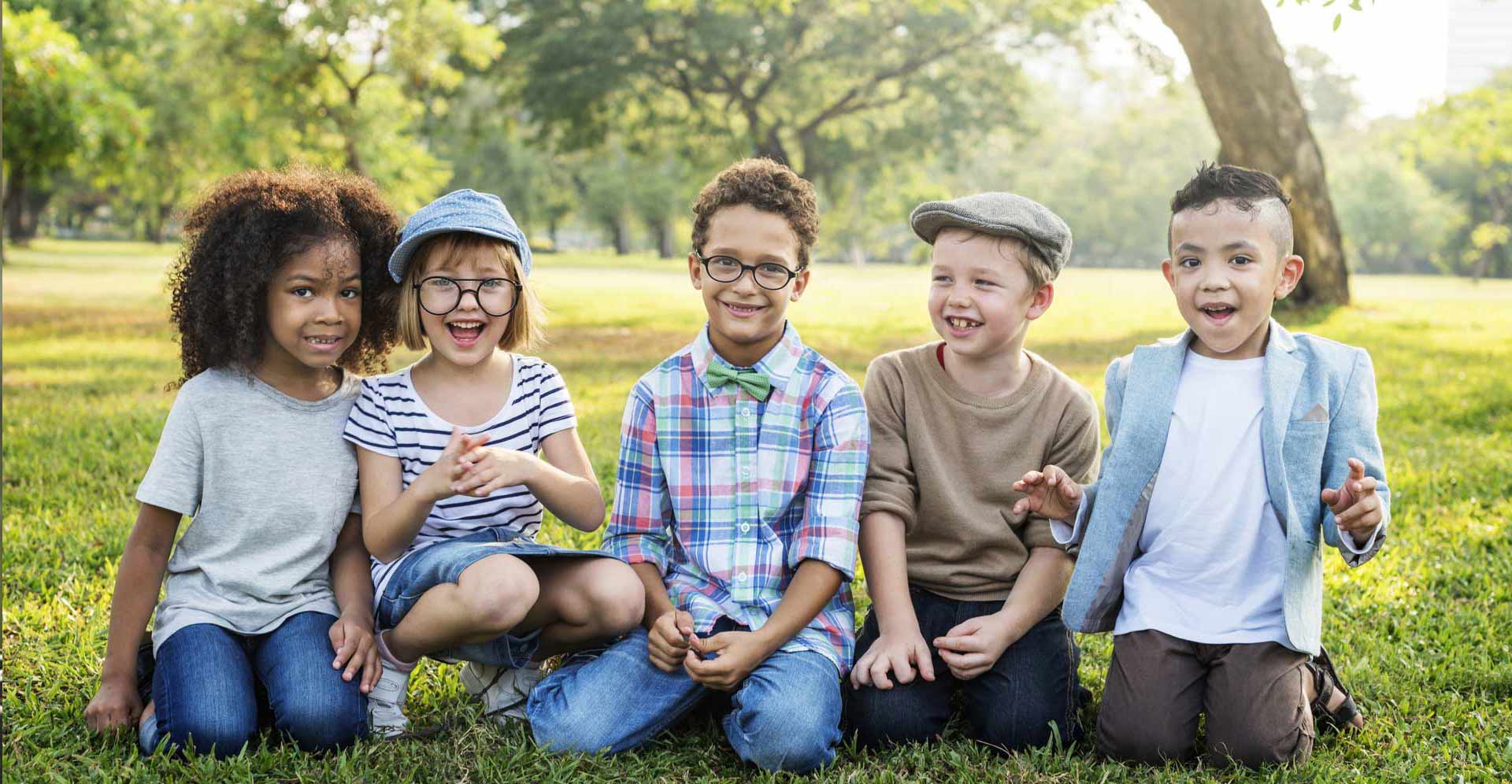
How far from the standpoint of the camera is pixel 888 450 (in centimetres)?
310

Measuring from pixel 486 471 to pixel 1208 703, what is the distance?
71.4 inches

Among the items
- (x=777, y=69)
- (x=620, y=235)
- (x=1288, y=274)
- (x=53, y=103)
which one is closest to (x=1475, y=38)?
(x=620, y=235)

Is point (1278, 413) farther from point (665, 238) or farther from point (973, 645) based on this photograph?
point (665, 238)

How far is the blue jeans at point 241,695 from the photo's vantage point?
8.81ft

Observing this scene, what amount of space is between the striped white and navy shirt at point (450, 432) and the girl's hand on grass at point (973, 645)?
1114 millimetres

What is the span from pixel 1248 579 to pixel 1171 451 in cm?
36

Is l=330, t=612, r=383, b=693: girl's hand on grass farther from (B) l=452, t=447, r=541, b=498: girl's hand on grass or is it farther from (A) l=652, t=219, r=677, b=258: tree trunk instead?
(A) l=652, t=219, r=677, b=258: tree trunk

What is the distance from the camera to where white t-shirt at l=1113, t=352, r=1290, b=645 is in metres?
2.82

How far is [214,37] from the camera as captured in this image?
2081cm

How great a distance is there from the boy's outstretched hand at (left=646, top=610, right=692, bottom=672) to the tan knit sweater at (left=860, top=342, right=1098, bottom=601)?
0.58m

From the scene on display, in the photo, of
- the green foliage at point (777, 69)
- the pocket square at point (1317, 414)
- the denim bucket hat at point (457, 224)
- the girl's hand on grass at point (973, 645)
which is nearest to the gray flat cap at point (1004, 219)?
the pocket square at point (1317, 414)

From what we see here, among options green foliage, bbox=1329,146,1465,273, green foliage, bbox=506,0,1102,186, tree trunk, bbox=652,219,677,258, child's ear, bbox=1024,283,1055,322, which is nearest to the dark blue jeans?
child's ear, bbox=1024,283,1055,322

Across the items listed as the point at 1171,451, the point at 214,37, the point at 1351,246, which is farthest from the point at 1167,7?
the point at 1351,246

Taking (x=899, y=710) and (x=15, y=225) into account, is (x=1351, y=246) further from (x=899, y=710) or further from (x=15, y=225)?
(x=899, y=710)
